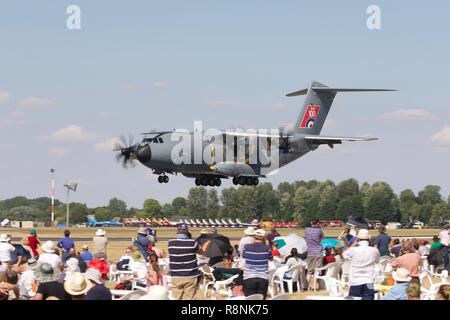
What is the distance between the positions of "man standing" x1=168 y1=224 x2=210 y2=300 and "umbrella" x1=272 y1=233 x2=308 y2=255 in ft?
20.5

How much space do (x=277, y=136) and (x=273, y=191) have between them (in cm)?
6394

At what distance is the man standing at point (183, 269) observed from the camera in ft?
59.4

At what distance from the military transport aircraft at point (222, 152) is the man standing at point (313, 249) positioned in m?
34.7

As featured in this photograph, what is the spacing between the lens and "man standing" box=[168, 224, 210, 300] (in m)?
18.1

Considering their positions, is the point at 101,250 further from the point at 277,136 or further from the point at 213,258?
the point at 277,136

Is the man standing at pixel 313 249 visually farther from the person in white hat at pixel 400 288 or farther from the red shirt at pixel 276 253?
the person in white hat at pixel 400 288

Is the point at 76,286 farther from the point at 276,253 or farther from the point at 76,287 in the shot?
the point at 276,253

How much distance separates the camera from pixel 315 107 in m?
74.0

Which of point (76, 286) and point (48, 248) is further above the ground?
point (48, 248)

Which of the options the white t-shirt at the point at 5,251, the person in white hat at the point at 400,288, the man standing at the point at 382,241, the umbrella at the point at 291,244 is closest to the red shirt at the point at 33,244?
the white t-shirt at the point at 5,251

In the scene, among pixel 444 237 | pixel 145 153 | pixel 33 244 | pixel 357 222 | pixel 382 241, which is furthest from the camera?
pixel 145 153

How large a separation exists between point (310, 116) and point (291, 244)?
4974cm

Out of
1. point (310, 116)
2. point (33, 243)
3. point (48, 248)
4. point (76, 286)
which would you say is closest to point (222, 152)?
point (310, 116)
